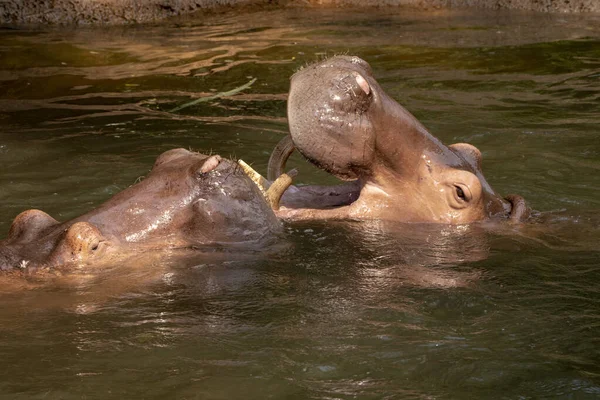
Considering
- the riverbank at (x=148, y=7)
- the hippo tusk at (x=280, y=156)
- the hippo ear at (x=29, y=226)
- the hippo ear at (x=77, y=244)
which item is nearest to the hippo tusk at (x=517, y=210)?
the hippo tusk at (x=280, y=156)

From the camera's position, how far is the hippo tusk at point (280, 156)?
5170 millimetres

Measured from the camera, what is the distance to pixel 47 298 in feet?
14.0

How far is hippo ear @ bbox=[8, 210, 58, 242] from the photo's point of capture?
4484mm

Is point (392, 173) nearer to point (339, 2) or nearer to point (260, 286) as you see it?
point (260, 286)

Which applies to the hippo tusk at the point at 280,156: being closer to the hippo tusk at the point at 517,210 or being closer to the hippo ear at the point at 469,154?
the hippo ear at the point at 469,154

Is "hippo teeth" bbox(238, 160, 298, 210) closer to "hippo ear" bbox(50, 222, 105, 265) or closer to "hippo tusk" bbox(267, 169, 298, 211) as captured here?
"hippo tusk" bbox(267, 169, 298, 211)

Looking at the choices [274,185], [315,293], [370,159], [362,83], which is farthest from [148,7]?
[315,293]

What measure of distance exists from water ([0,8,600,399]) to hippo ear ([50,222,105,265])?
92 millimetres

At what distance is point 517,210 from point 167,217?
2047 millimetres

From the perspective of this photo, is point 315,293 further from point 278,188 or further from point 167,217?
point 167,217

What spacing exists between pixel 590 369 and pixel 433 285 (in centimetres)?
99

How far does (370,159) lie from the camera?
16.1ft

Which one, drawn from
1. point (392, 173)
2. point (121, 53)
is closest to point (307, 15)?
point (121, 53)

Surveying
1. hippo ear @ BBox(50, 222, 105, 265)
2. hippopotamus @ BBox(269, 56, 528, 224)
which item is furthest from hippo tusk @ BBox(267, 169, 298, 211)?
hippo ear @ BBox(50, 222, 105, 265)
